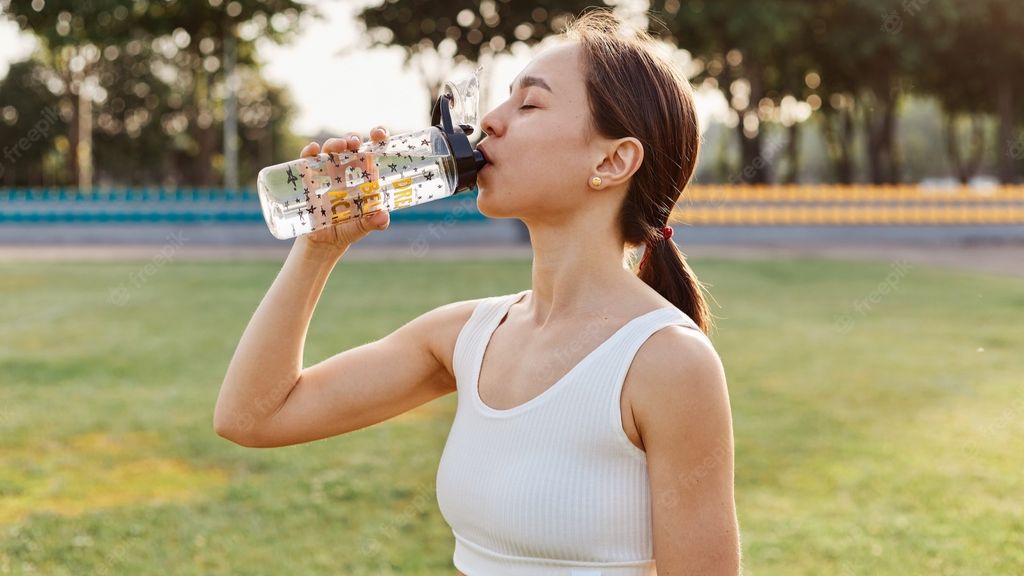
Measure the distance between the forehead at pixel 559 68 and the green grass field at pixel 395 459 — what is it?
297cm

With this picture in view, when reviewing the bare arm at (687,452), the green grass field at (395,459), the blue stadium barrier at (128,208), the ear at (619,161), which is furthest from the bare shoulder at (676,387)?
the blue stadium barrier at (128,208)

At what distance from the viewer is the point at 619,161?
2.00 m

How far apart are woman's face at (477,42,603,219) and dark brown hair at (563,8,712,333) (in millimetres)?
39

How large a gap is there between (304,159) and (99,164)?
6881cm

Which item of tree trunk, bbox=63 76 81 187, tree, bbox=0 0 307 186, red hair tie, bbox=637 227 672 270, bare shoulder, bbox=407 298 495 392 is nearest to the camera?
red hair tie, bbox=637 227 672 270

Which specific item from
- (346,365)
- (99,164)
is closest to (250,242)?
(346,365)

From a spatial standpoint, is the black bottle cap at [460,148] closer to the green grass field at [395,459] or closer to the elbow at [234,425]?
the elbow at [234,425]

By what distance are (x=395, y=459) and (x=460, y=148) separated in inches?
173

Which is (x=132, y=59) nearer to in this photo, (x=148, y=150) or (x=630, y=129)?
(x=148, y=150)

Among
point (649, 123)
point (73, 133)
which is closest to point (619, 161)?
point (649, 123)

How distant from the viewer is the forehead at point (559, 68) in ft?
6.51

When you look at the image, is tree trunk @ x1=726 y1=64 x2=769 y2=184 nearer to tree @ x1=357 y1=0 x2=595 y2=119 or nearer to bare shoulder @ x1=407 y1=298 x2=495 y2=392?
tree @ x1=357 y1=0 x2=595 y2=119

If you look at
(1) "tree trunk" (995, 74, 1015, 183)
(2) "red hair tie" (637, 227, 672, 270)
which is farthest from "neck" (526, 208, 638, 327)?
(1) "tree trunk" (995, 74, 1015, 183)

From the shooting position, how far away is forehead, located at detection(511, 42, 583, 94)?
1.98 meters
